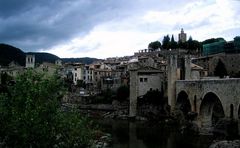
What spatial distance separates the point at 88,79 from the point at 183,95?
3840cm

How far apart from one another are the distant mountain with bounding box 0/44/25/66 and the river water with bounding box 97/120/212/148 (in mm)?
82695

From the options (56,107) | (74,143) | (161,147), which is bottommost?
(161,147)

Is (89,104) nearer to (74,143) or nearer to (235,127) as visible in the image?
(235,127)

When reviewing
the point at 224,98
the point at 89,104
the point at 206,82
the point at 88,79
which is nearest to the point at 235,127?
the point at 224,98

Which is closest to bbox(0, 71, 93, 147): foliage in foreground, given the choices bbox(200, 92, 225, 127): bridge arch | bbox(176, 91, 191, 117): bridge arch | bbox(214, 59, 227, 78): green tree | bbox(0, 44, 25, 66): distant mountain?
bbox(200, 92, 225, 127): bridge arch

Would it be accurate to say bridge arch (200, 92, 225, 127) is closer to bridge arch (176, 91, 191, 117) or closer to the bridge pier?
bridge arch (176, 91, 191, 117)

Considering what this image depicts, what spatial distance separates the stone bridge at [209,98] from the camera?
3244cm

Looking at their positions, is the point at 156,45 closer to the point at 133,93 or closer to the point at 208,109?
the point at 133,93

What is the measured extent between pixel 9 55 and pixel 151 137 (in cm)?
9896

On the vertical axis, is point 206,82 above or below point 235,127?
above

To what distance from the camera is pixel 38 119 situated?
15812 millimetres

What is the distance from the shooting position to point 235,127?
3077cm

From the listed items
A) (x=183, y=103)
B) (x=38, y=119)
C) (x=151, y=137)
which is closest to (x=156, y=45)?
(x=183, y=103)

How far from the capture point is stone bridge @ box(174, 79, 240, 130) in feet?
106
